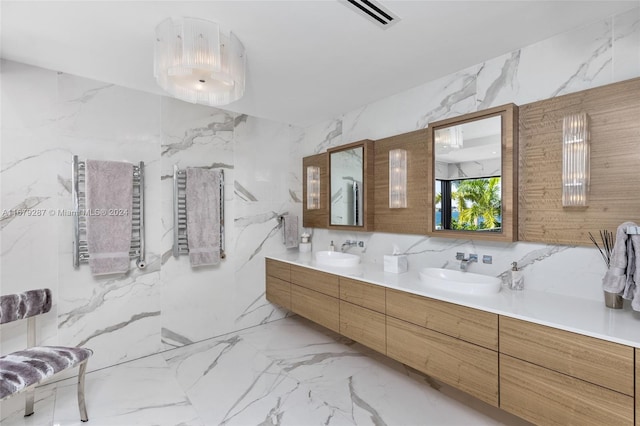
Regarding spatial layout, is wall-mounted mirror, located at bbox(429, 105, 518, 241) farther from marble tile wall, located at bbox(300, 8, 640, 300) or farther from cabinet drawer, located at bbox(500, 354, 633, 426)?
cabinet drawer, located at bbox(500, 354, 633, 426)

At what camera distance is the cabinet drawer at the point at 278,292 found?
3223mm

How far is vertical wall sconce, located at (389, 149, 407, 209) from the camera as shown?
2.66 m

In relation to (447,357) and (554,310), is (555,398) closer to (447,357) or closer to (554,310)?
(554,310)

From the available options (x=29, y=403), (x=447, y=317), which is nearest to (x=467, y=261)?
(x=447, y=317)

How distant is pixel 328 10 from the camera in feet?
5.41

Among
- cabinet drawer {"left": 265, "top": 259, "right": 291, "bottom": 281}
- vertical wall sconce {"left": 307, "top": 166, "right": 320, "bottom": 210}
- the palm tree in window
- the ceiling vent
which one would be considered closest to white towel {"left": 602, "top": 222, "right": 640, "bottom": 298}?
the palm tree in window

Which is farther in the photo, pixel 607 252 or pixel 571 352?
pixel 607 252

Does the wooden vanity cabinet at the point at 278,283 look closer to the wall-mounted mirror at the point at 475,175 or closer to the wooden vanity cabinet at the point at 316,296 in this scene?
the wooden vanity cabinet at the point at 316,296

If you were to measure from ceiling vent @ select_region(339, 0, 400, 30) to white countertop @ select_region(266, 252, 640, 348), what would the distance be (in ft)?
5.47

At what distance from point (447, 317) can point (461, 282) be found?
0.30m

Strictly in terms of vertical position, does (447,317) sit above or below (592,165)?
below

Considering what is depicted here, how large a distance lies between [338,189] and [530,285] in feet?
6.23

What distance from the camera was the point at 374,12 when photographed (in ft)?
5.49

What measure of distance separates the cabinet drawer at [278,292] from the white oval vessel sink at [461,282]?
5.02 feet
